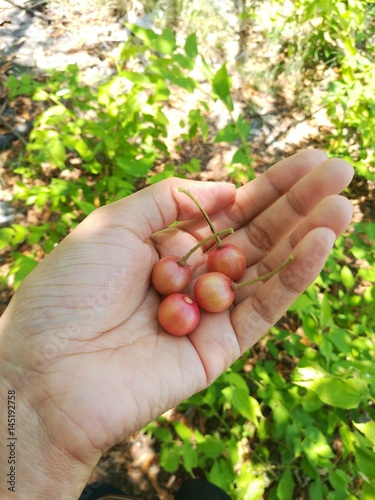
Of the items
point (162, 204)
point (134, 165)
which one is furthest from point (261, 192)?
point (134, 165)

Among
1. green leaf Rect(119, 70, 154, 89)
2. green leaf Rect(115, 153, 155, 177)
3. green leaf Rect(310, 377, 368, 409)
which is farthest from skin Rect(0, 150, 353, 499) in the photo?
green leaf Rect(119, 70, 154, 89)

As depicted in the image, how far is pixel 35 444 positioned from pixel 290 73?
5802 millimetres

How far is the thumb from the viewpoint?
8.28ft

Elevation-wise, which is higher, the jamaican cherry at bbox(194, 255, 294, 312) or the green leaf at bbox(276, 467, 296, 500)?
the jamaican cherry at bbox(194, 255, 294, 312)

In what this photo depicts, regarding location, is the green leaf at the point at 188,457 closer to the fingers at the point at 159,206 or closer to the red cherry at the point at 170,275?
the red cherry at the point at 170,275

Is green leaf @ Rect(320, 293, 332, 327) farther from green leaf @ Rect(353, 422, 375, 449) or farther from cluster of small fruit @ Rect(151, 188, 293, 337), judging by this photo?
green leaf @ Rect(353, 422, 375, 449)

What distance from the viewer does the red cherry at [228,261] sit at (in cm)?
251

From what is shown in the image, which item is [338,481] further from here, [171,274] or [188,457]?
[171,274]

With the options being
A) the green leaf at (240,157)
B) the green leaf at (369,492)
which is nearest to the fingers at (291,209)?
the green leaf at (240,157)

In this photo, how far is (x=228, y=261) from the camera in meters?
2.51

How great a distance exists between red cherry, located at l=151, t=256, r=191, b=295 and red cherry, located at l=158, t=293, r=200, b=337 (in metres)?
0.09

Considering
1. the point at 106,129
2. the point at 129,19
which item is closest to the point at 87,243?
the point at 106,129

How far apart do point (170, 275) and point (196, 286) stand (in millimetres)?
172

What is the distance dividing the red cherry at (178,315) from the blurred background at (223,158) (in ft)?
1.50
